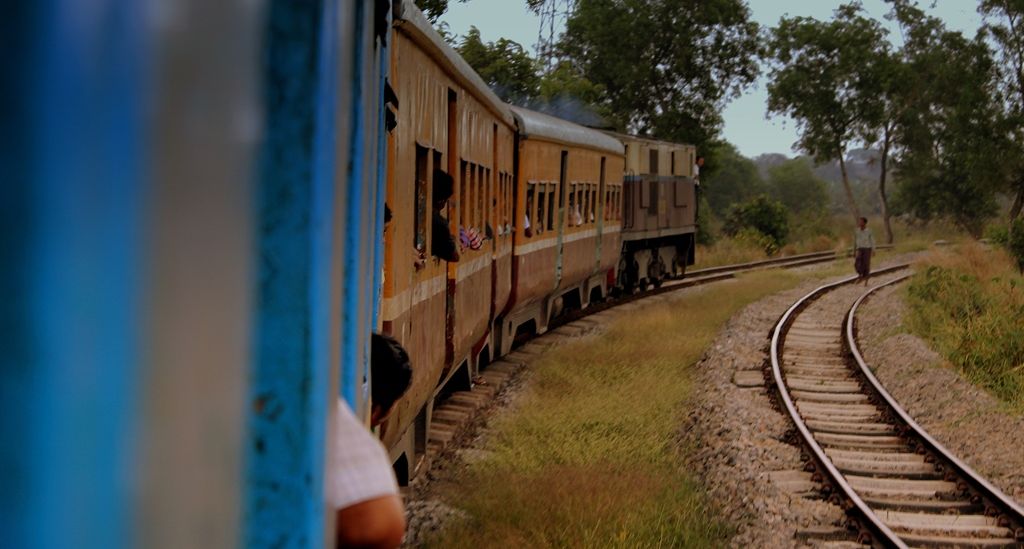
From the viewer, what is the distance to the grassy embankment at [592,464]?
23.3ft

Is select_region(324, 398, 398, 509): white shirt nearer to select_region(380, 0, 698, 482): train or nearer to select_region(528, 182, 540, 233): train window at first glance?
select_region(380, 0, 698, 482): train

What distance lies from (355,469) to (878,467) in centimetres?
838

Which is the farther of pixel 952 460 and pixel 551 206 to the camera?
pixel 551 206

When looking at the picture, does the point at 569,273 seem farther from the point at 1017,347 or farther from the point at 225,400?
the point at 225,400

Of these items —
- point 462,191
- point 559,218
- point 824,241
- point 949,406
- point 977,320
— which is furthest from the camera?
point 824,241

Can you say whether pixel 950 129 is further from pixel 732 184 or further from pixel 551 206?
pixel 732 184

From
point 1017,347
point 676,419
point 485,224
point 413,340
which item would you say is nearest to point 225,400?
point 413,340

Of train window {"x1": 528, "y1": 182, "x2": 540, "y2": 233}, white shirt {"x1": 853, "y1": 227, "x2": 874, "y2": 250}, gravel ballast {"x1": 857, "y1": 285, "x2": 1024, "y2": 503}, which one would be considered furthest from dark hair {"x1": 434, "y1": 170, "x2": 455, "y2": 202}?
white shirt {"x1": 853, "y1": 227, "x2": 874, "y2": 250}

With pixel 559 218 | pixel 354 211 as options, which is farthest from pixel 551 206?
pixel 354 211

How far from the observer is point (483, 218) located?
943cm

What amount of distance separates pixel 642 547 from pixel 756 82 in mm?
44618

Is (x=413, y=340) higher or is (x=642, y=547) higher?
(x=413, y=340)

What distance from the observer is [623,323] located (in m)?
17.5

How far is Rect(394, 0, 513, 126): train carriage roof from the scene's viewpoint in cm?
541
